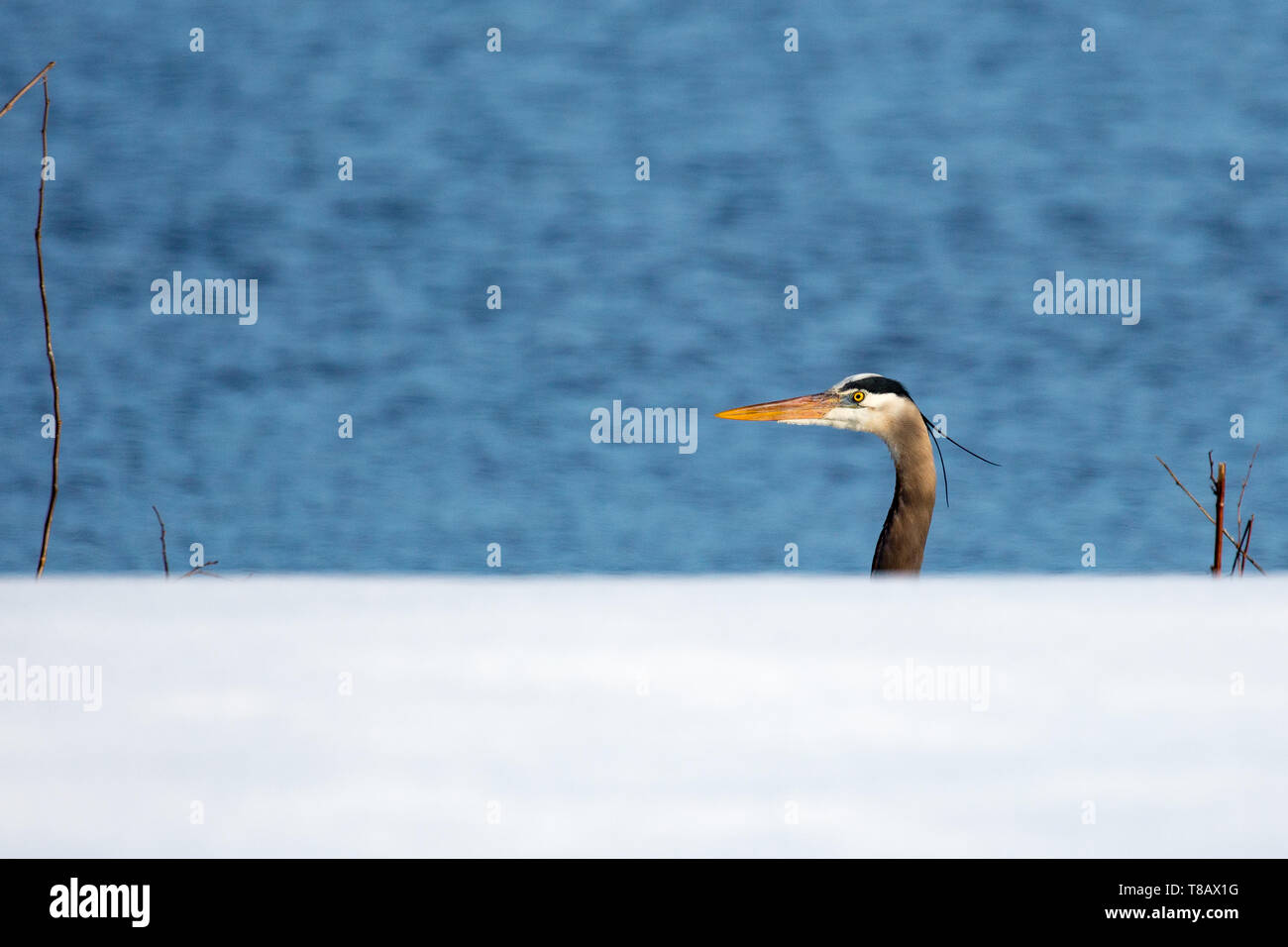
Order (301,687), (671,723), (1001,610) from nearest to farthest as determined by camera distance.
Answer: (671,723), (301,687), (1001,610)

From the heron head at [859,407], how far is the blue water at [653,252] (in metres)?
0.05

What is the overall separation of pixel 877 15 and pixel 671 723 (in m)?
1.72

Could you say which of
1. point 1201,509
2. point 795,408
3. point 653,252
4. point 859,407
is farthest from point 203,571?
point 1201,509

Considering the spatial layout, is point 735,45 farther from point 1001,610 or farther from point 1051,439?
point 1001,610

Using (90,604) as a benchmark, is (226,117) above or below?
above

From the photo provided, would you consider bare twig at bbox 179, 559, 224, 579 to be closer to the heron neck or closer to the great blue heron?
the great blue heron

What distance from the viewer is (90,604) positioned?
8.39 ft

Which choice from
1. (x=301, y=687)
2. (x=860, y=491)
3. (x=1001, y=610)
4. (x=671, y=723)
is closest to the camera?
(x=671, y=723)

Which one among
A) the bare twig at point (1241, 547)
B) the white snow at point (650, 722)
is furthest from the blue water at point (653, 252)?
the white snow at point (650, 722)

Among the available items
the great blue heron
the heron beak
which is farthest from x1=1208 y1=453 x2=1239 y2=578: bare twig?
the heron beak

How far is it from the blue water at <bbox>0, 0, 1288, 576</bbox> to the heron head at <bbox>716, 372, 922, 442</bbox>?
5 cm

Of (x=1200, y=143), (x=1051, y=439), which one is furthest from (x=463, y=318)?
(x=1200, y=143)

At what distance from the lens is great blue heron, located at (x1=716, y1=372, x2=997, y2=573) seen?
9.07ft

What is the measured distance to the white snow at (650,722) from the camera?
1.63m
